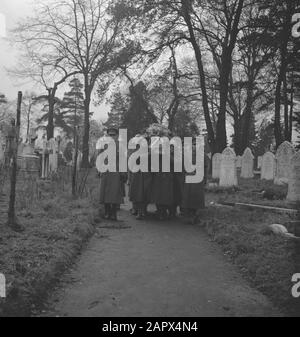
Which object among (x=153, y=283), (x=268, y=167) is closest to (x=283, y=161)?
(x=268, y=167)

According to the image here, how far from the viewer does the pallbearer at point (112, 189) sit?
1038cm

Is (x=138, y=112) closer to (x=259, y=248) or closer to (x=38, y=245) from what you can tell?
(x=259, y=248)

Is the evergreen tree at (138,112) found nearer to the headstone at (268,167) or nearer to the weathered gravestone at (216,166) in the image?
the weathered gravestone at (216,166)

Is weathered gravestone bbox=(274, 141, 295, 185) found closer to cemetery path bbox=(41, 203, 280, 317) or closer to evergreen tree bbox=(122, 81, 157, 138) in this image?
cemetery path bbox=(41, 203, 280, 317)

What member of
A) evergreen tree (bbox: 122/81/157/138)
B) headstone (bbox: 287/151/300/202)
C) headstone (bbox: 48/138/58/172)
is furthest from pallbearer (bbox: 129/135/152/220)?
evergreen tree (bbox: 122/81/157/138)

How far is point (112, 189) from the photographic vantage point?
10445mm

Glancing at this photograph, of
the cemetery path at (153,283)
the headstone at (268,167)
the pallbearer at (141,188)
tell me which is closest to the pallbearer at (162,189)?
the pallbearer at (141,188)

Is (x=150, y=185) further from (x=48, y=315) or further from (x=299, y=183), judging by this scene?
(x=48, y=315)

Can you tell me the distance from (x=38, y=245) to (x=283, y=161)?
40.9ft

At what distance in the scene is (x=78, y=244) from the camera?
24.2 ft

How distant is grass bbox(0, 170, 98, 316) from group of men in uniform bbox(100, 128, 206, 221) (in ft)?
2.02

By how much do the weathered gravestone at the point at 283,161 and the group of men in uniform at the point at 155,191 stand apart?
7260mm

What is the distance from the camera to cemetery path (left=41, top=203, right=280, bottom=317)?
4785 millimetres
